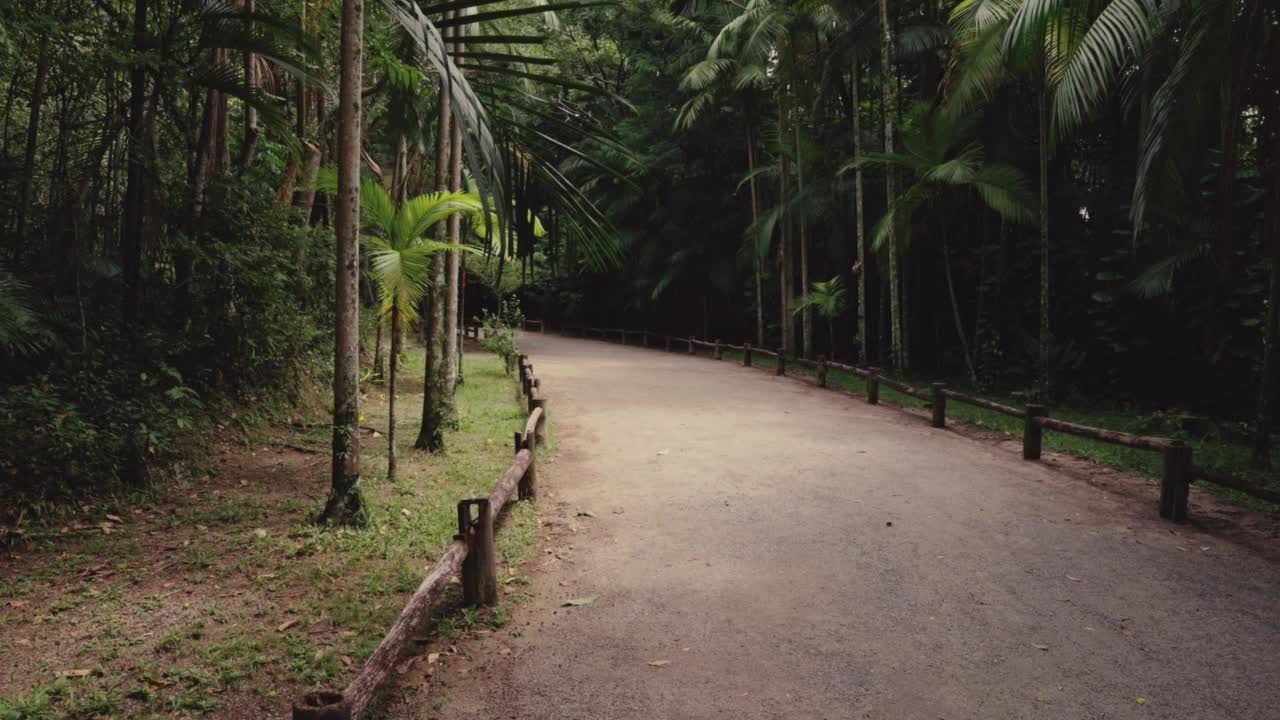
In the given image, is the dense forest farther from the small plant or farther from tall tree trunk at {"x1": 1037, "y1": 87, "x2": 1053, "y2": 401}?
the small plant

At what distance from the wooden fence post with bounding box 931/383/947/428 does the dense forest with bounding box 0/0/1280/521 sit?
9.99 ft

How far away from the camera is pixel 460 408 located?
11414 millimetres

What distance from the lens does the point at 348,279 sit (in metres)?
5.12

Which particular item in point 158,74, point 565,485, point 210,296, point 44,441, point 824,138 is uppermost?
point 824,138

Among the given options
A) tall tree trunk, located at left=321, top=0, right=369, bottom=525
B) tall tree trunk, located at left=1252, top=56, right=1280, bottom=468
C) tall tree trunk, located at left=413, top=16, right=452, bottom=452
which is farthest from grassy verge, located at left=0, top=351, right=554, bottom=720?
tall tree trunk, located at left=1252, top=56, right=1280, bottom=468

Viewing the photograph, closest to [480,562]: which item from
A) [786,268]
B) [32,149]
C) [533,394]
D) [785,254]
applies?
[533,394]

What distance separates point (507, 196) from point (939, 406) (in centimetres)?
884

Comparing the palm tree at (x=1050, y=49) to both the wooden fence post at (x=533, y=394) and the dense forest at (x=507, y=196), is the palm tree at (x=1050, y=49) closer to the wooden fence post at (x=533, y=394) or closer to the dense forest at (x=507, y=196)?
the dense forest at (x=507, y=196)

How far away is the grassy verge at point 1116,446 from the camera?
720 centimetres

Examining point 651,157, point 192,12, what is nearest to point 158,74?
point 192,12

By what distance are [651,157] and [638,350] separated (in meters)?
6.29

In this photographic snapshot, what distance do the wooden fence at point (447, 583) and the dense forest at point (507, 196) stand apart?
1.44 metres

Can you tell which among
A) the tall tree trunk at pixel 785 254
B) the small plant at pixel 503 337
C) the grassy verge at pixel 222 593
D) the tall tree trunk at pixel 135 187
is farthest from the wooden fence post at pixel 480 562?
the tall tree trunk at pixel 785 254

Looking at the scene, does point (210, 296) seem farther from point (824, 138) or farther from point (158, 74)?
point (824, 138)
